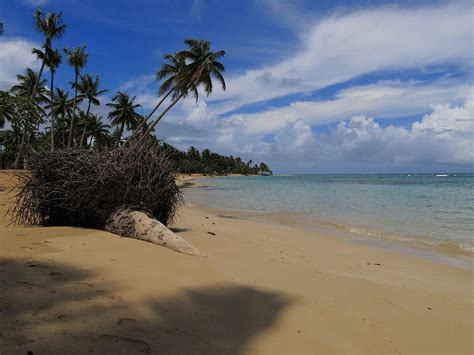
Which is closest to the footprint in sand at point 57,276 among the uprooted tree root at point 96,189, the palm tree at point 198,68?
the uprooted tree root at point 96,189

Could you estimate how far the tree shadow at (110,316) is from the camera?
260 cm

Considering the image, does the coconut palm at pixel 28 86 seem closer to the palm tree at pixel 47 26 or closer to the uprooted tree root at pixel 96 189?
the palm tree at pixel 47 26

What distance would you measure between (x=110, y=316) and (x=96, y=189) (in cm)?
471

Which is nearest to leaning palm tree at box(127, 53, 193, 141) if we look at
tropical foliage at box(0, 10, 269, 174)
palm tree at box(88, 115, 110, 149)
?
tropical foliage at box(0, 10, 269, 174)

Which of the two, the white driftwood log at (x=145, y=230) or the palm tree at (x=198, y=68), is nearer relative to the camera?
the white driftwood log at (x=145, y=230)

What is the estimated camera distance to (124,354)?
2.53m

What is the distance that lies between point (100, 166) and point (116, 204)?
0.85m

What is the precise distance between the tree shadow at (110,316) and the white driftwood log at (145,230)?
2140 mm

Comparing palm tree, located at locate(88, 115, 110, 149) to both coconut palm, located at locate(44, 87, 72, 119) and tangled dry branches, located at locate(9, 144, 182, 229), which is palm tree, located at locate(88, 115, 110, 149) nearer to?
coconut palm, located at locate(44, 87, 72, 119)

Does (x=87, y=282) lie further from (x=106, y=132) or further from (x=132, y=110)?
(x=106, y=132)

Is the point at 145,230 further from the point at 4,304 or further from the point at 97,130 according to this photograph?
the point at 97,130

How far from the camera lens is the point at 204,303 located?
12.2 ft

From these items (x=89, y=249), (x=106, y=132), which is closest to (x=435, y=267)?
(x=89, y=249)

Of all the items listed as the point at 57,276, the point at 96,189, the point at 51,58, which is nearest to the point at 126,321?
the point at 57,276
